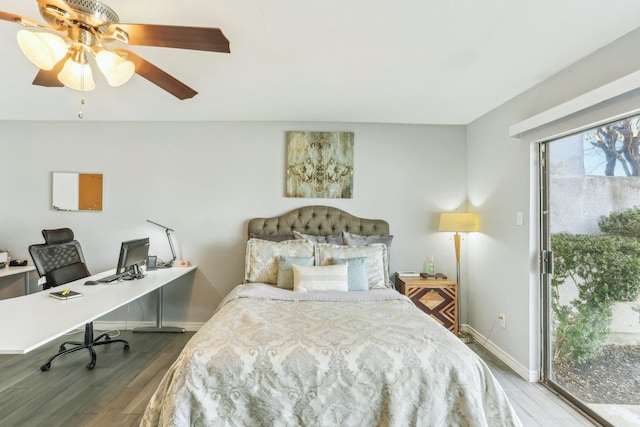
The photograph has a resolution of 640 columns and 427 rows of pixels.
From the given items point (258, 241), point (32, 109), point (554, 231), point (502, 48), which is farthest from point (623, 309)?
point (32, 109)

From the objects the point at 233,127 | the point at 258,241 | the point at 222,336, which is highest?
the point at 233,127

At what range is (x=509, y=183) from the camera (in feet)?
9.18

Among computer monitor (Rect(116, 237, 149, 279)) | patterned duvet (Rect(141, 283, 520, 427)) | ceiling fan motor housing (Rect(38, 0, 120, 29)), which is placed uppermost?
ceiling fan motor housing (Rect(38, 0, 120, 29))

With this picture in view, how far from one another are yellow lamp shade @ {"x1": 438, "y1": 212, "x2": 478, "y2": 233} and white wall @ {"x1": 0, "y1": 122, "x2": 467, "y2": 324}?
0.29 metres

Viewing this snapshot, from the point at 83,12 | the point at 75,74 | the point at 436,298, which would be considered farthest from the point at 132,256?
the point at 436,298

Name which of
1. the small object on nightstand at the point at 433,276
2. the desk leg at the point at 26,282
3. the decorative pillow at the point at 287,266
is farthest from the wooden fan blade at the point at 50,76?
the small object on nightstand at the point at 433,276

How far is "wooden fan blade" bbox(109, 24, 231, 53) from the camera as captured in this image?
1.36 m

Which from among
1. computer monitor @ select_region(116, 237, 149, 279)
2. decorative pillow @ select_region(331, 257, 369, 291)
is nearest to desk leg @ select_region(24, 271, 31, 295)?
computer monitor @ select_region(116, 237, 149, 279)

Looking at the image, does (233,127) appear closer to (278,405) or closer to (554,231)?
(278,405)

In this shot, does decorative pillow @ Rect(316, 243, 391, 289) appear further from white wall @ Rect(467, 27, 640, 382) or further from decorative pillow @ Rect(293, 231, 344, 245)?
white wall @ Rect(467, 27, 640, 382)

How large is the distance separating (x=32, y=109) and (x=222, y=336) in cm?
338

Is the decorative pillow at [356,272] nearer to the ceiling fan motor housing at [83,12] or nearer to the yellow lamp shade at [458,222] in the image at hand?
the yellow lamp shade at [458,222]

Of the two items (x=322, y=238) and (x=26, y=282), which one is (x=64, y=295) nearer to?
(x=26, y=282)

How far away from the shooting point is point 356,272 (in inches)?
106
